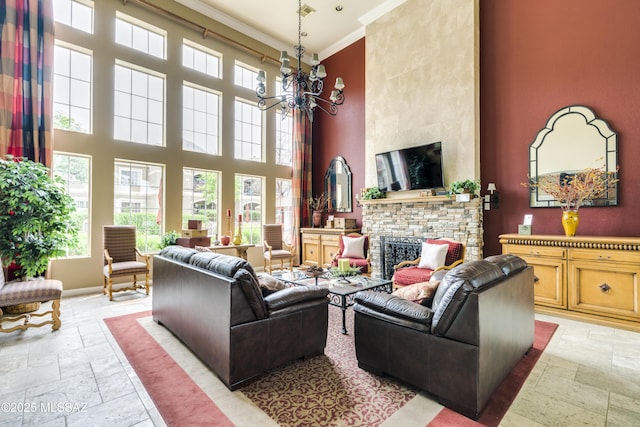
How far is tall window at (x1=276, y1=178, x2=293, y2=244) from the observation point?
24.1 feet

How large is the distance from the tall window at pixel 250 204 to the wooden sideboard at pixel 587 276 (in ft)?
16.1

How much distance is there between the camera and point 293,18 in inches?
243

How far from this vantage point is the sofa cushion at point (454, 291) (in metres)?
1.88

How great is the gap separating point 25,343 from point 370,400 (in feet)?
10.7

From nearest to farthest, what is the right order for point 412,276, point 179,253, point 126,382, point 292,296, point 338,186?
point 126,382 < point 292,296 < point 179,253 < point 412,276 < point 338,186

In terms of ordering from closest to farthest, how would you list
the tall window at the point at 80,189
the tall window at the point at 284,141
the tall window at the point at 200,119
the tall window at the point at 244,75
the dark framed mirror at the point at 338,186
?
the tall window at the point at 80,189 < the tall window at the point at 200,119 < the tall window at the point at 244,75 < the dark framed mirror at the point at 338,186 < the tall window at the point at 284,141

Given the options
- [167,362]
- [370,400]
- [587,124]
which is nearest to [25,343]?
[167,362]

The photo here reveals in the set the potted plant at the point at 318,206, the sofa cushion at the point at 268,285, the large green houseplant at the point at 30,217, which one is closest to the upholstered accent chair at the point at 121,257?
the large green houseplant at the point at 30,217

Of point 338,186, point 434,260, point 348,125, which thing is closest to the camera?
point 434,260

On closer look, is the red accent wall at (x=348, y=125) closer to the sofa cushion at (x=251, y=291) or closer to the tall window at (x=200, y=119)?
the tall window at (x=200, y=119)

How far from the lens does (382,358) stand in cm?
225

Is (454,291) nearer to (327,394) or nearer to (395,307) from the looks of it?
(395,307)

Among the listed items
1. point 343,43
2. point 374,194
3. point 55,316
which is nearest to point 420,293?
point 55,316

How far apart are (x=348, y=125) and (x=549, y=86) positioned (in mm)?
3755
